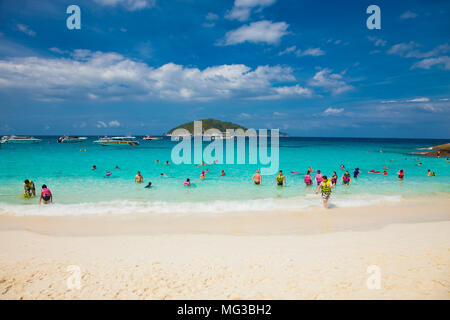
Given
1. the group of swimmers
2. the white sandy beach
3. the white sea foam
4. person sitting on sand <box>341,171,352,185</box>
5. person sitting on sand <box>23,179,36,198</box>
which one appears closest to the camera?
the white sandy beach

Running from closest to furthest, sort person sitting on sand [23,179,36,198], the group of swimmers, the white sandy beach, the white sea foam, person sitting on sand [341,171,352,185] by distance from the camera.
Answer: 1. the white sandy beach
2. the white sea foam
3. the group of swimmers
4. person sitting on sand [23,179,36,198]
5. person sitting on sand [341,171,352,185]

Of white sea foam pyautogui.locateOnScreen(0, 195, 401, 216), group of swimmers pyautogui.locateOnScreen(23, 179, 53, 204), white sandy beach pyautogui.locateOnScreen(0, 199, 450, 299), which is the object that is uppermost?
group of swimmers pyautogui.locateOnScreen(23, 179, 53, 204)

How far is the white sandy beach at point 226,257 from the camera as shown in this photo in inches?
211

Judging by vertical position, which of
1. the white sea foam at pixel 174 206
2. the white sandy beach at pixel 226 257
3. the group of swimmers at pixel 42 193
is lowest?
the white sandy beach at pixel 226 257

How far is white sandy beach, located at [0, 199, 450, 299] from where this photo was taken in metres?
5.36

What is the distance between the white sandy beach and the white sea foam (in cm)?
119

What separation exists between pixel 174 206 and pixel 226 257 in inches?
295

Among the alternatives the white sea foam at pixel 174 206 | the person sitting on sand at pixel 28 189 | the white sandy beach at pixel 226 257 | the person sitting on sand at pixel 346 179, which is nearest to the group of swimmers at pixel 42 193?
the person sitting on sand at pixel 28 189

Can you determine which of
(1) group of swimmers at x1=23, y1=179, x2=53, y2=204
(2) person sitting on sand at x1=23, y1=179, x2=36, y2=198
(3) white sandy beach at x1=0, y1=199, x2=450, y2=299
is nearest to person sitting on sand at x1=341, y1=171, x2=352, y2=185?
(3) white sandy beach at x1=0, y1=199, x2=450, y2=299

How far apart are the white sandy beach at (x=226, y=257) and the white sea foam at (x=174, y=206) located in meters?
1.19

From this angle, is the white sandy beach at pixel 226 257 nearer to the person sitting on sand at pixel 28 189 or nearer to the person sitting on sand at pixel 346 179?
the person sitting on sand at pixel 28 189

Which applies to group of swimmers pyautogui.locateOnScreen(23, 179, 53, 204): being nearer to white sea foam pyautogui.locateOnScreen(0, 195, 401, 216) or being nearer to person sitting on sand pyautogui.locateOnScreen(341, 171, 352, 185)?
white sea foam pyautogui.locateOnScreen(0, 195, 401, 216)

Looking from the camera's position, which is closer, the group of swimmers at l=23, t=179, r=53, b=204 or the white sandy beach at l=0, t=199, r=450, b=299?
the white sandy beach at l=0, t=199, r=450, b=299

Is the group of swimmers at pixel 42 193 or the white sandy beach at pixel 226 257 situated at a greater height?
the group of swimmers at pixel 42 193
